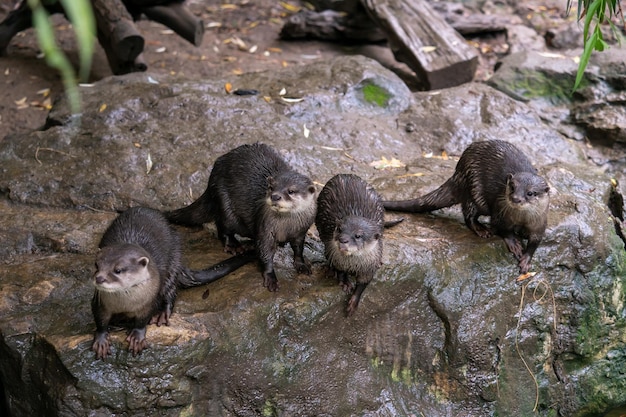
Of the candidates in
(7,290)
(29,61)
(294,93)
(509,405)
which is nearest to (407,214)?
(509,405)

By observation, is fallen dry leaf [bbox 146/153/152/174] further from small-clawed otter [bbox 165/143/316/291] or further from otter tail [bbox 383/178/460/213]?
otter tail [bbox 383/178/460/213]

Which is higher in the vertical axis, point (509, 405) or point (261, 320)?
point (261, 320)

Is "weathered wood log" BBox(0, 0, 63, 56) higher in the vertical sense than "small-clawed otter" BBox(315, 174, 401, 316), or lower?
lower

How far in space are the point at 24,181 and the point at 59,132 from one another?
1.67ft

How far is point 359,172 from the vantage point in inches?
156

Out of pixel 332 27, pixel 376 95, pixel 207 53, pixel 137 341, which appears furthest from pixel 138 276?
pixel 332 27

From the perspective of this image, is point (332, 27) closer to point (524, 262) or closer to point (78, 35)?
point (524, 262)

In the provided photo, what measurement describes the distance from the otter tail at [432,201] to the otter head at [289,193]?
736mm

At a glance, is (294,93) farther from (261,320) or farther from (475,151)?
(261,320)

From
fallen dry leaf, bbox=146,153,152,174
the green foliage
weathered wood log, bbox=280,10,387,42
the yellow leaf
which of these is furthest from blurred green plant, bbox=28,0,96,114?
the yellow leaf

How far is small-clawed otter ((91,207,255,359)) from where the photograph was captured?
7.65ft

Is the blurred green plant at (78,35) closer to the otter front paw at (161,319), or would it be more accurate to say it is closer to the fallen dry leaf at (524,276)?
the otter front paw at (161,319)

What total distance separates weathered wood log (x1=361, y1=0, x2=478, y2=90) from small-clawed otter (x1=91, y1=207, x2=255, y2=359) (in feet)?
10.7

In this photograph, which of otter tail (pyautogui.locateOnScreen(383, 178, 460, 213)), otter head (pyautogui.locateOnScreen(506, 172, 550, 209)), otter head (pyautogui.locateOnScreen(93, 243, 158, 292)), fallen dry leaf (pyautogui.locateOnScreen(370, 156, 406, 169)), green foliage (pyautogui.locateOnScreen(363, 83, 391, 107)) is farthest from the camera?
green foliage (pyautogui.locateOnScreen(363, 83, 391, 107))
